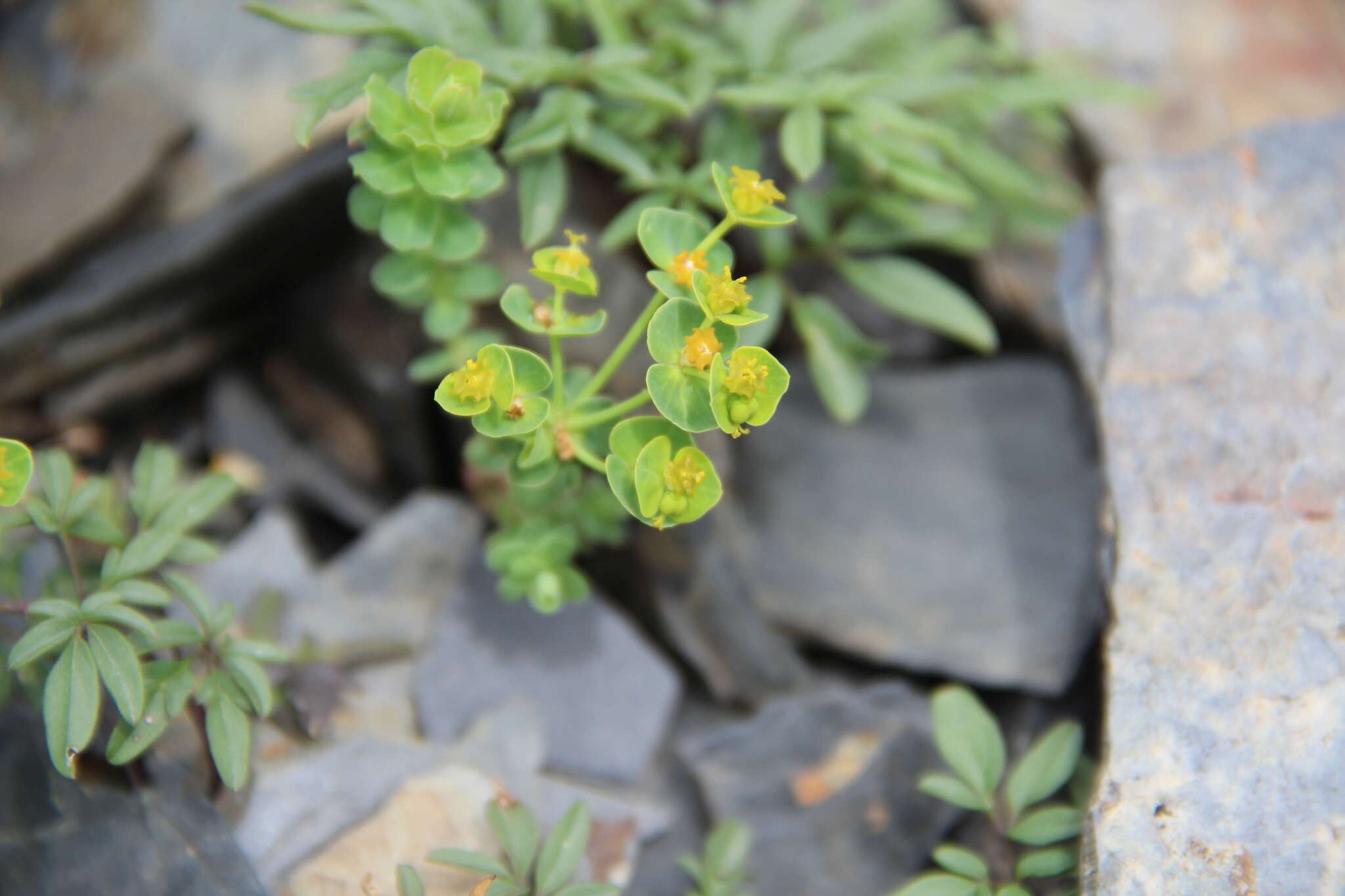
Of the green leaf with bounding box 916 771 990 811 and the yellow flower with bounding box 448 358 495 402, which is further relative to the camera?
the green leaf with bounding box 916 771 990 811

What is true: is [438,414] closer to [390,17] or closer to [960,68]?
[390,17]

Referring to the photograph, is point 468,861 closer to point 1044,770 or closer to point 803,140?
point 1044,770

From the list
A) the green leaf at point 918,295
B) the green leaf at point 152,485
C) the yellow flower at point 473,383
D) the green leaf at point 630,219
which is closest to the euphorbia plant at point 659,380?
the yellow flower at point 473,383

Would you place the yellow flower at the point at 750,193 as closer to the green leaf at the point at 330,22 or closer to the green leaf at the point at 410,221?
the green leaf at the point at 410,221

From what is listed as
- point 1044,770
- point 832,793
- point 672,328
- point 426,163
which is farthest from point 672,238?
point 832,793

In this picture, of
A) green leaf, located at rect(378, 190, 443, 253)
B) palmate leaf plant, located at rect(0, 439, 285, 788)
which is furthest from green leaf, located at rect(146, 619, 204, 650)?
green leaf, located at rect(378, 190, 443, 253)

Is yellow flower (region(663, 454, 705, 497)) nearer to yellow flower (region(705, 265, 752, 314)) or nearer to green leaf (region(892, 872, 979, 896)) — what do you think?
yellow flower (region(705, 265, 752, 314))

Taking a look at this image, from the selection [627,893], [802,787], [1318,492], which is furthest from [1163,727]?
[627,893]
